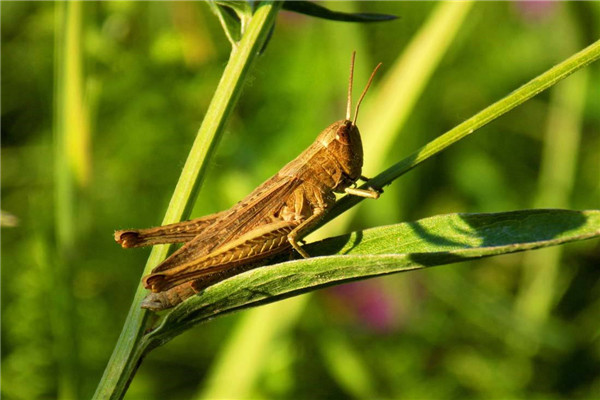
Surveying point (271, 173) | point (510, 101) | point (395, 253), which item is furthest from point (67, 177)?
point (510, 101)

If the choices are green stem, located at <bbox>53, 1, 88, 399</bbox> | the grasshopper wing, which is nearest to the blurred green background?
green stem, located at <bbox>53, 1, 88, 399</bbox>

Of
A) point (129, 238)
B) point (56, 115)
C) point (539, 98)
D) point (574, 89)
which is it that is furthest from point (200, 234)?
point (539, 98)

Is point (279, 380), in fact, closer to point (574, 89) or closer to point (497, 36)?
point (574, 89)

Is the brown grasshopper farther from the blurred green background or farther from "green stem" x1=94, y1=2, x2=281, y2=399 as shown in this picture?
the blurred green background

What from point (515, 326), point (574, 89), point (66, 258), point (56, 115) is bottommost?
point (515, 326)

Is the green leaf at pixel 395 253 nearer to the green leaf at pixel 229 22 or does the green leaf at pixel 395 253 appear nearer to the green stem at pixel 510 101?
the green stem at pixel 510 101
